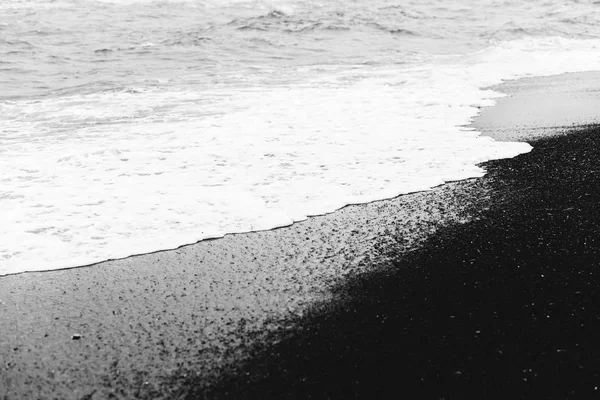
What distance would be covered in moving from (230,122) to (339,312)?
14.7 feet

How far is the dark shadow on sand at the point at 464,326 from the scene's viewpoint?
2.11 m

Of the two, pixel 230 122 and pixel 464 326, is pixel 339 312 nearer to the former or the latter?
pixel 464 326

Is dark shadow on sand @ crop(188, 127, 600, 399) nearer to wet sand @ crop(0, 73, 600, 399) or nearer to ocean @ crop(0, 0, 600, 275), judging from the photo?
wet sand @ crop(0, 73, 600, 399)

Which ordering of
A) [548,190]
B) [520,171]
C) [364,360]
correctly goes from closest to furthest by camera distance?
[364,360] → [548,190] → [520,171]

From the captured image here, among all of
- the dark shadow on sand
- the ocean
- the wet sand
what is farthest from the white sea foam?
the dark shadow on sand

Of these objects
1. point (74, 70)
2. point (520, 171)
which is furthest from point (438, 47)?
point (520, 171)

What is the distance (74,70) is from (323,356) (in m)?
11.7

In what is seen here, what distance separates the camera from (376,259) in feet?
10.6

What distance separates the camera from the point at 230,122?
683cm

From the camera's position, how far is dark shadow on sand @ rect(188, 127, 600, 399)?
2.11 m

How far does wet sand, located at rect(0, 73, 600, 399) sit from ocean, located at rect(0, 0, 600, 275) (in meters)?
0.41

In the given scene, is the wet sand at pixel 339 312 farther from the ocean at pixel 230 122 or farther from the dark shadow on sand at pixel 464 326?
the ocean at pixel 230 122

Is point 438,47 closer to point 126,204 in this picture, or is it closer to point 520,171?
point 520,171

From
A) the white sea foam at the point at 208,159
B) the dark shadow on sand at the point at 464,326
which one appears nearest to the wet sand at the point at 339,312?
the dark shadow on sand at the point at 464,326
